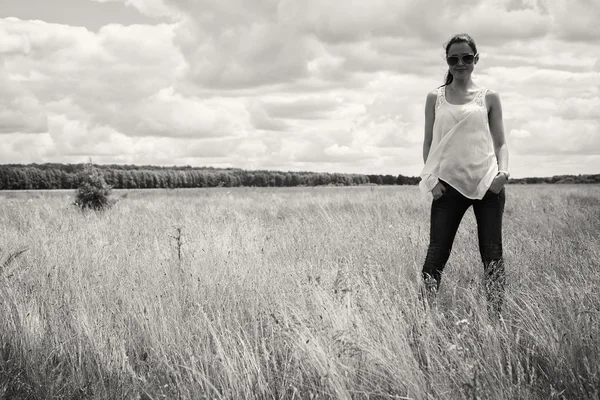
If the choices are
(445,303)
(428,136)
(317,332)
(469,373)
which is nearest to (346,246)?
(445,303)

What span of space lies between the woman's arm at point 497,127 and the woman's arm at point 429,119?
36cm

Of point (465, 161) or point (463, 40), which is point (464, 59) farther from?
point (465, 161)

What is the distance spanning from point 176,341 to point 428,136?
2.34m

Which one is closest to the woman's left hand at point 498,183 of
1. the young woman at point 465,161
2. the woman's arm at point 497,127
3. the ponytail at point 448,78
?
the young woman at point 465,161

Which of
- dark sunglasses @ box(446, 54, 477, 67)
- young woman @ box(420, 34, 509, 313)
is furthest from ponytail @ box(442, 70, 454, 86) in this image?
dark sunglasses @ box(446, 54, 477, 67)

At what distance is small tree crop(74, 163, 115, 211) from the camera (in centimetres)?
1499

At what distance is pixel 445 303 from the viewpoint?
3.98m

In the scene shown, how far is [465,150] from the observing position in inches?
126

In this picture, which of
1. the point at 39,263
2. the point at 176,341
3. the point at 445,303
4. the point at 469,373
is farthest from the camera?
the point at 39,263

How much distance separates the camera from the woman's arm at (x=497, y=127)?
10.7 ft

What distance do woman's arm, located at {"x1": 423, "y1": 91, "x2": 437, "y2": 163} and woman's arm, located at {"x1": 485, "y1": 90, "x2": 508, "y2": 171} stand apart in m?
0.36

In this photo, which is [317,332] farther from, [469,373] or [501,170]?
[501,170]

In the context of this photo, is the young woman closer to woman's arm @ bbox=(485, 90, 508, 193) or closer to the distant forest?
woman's arm @ bbox=(485, 90, 508, 193)

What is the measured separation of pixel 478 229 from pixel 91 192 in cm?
1418
